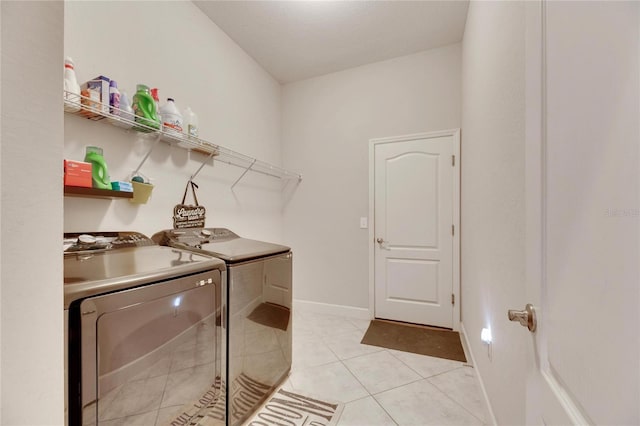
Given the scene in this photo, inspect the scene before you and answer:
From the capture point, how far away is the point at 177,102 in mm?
2002

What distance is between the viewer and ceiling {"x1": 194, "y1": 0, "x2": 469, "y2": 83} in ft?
7.27

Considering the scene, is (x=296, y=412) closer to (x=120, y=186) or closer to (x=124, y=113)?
(x=120, y=186)

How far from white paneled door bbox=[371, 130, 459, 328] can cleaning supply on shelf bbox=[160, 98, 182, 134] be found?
2.00m

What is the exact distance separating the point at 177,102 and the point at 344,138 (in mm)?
1804

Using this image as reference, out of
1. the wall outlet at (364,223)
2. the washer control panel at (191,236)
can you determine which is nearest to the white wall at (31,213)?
the washer control panel at (191,236)

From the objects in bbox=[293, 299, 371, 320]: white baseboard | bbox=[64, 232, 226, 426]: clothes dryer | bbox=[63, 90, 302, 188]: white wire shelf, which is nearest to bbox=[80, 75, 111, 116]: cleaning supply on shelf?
bbox=[63, 90, 302, 188]: white wire shelf

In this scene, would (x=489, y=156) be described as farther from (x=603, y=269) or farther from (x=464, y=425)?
(x=464, y=425)

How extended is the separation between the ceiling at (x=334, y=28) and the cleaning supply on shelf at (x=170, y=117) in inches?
42.1

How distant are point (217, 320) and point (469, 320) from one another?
2062 mm

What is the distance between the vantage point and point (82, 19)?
1.41 meters

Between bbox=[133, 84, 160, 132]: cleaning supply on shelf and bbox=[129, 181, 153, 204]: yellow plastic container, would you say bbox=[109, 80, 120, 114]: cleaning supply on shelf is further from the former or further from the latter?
bbox=[129, 181, 153, 204]: yellow plastic container

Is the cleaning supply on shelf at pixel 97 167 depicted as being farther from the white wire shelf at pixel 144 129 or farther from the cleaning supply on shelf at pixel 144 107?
the cleaning supply on shelf at pixel 144 107

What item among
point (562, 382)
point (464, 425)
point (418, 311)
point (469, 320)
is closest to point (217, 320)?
point (562, 382)

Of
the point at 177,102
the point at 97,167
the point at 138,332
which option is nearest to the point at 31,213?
the point at 138,332
